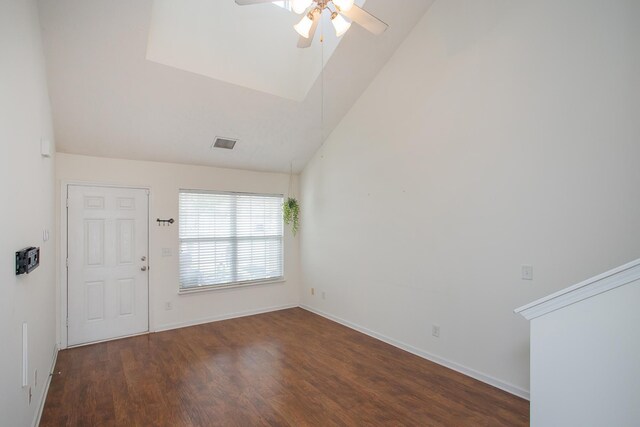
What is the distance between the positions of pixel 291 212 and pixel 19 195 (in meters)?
3.90

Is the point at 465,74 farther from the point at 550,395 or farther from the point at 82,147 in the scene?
the point at 82,147

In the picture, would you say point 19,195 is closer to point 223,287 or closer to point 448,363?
point 223,287

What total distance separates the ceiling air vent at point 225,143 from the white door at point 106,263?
1.21 metres

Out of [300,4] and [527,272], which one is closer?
[300,4]

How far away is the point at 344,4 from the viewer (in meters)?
2.23

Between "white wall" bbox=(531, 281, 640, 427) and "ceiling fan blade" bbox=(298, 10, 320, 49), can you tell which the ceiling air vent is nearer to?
"ceiling fan blade" bbox=(298, 10, 320, 49)

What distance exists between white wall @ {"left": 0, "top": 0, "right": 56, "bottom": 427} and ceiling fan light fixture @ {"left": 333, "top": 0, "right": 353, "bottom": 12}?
184cm

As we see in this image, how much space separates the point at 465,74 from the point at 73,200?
476 cm

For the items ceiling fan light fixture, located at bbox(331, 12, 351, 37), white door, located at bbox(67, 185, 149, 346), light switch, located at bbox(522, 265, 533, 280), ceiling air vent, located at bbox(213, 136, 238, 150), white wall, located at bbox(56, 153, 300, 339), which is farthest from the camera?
ceiling air vent, located at bbox(213, 136, 238, 150)

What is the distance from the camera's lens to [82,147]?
393 cm

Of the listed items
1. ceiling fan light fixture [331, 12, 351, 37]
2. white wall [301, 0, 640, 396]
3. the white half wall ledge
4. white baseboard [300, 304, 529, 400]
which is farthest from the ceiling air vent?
the white half wall ledge

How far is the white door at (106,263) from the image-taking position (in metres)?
3.99

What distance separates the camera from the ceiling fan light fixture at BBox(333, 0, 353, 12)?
2213mm

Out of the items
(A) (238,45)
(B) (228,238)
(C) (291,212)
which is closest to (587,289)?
(A) (238,45)
